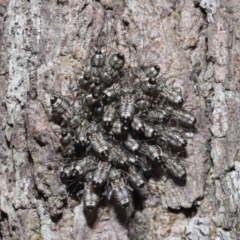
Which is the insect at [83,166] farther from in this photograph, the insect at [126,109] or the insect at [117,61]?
the insect at [117,61]

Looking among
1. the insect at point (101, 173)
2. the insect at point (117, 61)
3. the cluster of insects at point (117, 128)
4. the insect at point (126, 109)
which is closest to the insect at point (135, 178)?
the cluster of insects at point (117, 128)

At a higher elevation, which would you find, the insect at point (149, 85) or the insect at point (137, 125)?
the insect at point (149, 85)

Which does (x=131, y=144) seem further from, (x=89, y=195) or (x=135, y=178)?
(x=89, y=195)

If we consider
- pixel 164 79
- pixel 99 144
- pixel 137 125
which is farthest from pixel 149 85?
pixel 99 144

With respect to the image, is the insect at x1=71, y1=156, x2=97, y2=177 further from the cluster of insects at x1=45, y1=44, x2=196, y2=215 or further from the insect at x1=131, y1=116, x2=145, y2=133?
the insect at x1=131, y1=116, x2=145, y2=133

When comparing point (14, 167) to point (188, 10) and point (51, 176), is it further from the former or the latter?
point (188, 10)

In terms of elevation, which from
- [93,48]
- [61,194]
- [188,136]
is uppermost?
[93,48]

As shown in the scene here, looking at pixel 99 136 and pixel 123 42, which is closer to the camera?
pixel 99 136

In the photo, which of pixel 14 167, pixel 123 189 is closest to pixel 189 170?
pixel 123 189

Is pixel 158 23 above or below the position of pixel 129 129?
above
